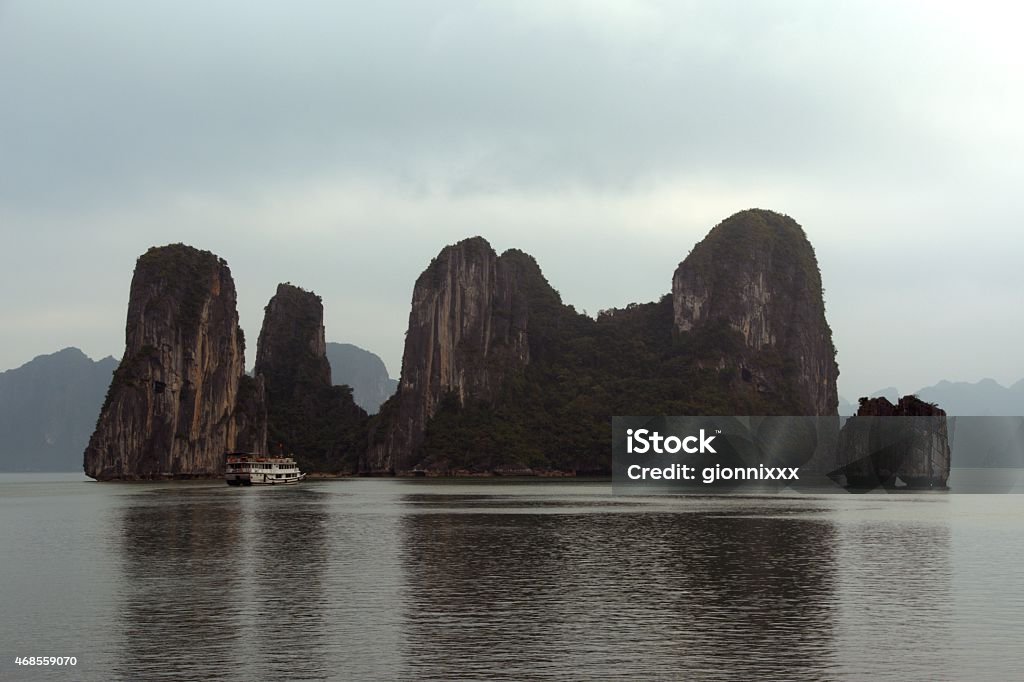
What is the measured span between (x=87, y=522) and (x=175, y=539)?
23310 millimetres

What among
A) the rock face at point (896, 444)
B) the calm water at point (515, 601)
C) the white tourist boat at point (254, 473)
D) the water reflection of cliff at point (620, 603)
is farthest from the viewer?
the white tourist boat at point (254, 473)

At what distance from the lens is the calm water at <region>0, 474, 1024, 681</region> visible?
2792 cm

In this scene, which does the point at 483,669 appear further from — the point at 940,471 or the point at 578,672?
the point at 940,471

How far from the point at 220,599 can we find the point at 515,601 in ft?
33.7

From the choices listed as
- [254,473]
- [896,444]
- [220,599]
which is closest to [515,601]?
[220,599]

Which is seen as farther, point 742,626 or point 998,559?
point 998,559

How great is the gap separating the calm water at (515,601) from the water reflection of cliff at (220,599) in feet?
0.43

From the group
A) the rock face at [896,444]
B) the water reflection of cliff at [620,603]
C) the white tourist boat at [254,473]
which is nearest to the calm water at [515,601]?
the water reflection of cliff at [620,603]

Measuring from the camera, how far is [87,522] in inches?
3310

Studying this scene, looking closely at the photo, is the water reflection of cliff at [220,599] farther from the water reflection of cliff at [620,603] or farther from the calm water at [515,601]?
the water reflection of cliff at [620,603]

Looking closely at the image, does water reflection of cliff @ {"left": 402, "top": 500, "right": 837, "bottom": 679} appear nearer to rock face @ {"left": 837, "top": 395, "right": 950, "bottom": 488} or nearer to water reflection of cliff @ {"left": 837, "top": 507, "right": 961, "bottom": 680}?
water reflection of cliff @ {"left": 837, "top": 507, "right": 961, "bottom": 680}

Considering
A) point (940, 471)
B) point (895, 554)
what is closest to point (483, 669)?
point (895, 554)

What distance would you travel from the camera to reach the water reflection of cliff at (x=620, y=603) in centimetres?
2814

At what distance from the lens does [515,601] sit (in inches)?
1511
